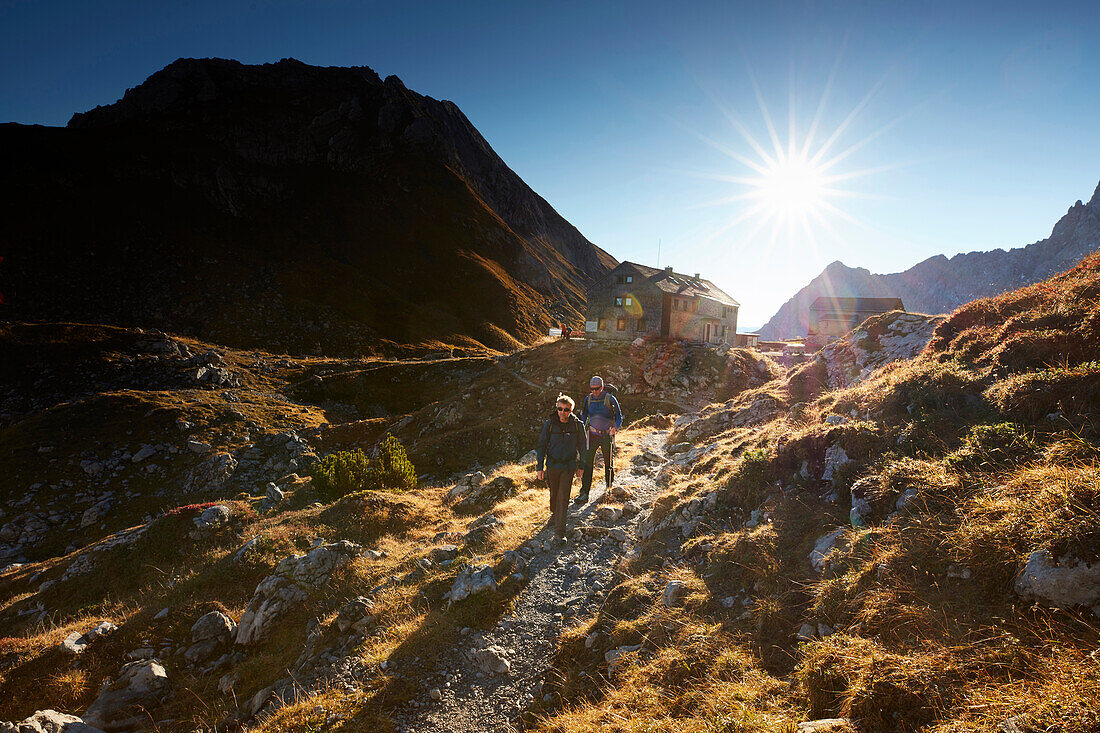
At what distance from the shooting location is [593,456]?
1246cm

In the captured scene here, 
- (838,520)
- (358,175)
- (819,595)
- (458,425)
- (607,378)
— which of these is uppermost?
(358,175)

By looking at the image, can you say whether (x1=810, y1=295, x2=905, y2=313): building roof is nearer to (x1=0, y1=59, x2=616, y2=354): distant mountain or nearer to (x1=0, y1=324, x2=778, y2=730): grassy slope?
(x1=0, y1=324, x2=778, y2=730): grassy slope

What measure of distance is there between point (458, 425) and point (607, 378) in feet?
43.1

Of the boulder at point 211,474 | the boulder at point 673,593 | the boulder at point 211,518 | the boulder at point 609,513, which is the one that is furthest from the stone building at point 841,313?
the boulder at point 211,474

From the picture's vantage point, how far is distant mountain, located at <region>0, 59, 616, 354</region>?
6469 cm

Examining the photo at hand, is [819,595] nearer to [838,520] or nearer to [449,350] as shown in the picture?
[838,520]

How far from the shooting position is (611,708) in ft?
16.5

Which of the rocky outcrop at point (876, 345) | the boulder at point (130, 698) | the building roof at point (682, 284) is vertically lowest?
the boulder at point (130, 698)

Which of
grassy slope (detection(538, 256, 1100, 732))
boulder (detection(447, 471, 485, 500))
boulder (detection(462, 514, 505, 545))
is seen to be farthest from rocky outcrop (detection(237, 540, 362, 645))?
grassy slope (detection(538, 256, 1100, 732))

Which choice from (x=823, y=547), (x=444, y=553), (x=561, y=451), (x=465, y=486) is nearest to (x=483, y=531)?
(x=444, y=553)

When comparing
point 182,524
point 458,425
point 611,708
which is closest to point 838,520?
point 611,708

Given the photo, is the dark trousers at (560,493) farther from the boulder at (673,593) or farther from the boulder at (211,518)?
the boulder at (211,518)

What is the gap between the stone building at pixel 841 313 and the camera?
64812mm

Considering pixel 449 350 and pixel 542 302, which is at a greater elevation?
pixel 542 302
